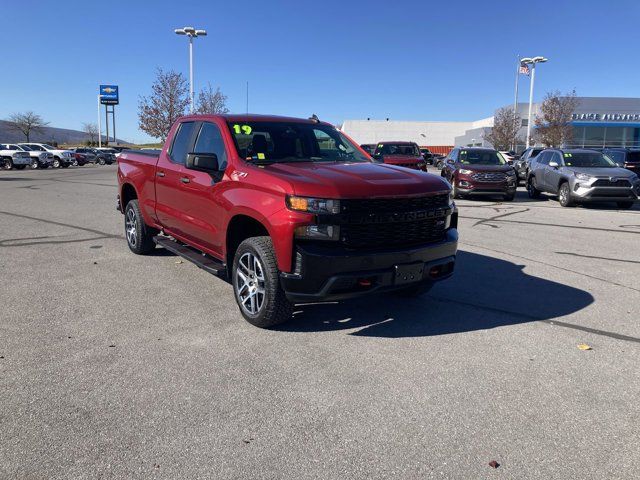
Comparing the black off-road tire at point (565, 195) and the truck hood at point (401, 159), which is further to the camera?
the truck hood at point (401, 159)

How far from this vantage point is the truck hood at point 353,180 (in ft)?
13.6

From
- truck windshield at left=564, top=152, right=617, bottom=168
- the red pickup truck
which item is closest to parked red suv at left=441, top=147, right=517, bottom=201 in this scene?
truck windshield at left=564, top=152, right=617, bottom=168

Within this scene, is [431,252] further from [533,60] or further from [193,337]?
[533,60]

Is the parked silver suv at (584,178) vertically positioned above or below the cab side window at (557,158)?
below

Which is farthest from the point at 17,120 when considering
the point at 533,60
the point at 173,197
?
the point at 173,197

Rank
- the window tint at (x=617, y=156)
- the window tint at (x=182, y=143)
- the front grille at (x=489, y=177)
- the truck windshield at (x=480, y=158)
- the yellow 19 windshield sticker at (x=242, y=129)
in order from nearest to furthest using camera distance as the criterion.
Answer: the yellow 19 windshield sticker at (x=242, y=129), the window tint at (x=182, y=143), the front grille at (x=489, y=177), the truck windshield at (x=480, y=158), the window tint at (x=617, y=156)

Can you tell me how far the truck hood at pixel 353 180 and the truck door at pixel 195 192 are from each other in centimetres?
75

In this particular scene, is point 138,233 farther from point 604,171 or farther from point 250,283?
point 604,171

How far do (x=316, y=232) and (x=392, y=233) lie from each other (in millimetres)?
695

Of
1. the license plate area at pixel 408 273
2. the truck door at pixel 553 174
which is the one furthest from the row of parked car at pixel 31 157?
the license plate area at pixel 408 273

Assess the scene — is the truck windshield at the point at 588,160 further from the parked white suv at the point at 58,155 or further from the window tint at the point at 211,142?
the parked white suv at the point at 58,155

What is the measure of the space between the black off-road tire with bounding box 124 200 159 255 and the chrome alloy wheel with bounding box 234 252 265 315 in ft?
9.79

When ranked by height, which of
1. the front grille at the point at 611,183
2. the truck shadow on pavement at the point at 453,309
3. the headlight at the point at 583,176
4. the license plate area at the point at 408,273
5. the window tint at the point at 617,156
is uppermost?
the window tint at the point at 617,156

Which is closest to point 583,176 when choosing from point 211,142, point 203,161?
point 211,142
